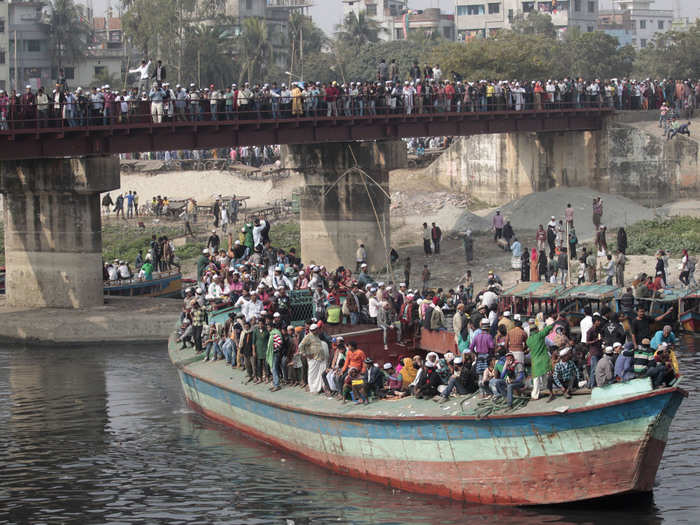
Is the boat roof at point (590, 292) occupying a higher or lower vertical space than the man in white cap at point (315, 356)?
lower

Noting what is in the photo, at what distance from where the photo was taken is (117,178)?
4650 cm

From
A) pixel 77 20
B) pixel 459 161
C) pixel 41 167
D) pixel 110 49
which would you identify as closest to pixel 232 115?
pixel 41 167

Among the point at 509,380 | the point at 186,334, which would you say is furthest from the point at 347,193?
the point at 509,380

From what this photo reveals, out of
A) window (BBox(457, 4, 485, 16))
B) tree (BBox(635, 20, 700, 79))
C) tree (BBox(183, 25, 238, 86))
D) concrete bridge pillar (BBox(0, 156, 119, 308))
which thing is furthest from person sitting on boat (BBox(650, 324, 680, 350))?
window (BBox(457, 4, 485, 16))

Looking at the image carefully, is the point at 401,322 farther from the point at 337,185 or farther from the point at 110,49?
the point at 110,49

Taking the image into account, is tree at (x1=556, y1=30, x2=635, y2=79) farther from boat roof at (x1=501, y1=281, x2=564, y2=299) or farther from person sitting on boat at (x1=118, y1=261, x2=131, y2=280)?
boat roof at (x1=501, y1=281, x2=564, y2=299)

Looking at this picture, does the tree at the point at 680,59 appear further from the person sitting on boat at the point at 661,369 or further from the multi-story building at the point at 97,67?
the person sitting on boat at the point at 661,369

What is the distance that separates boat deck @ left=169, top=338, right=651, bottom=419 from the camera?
69.4 ft

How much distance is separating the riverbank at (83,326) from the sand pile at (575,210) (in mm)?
20897

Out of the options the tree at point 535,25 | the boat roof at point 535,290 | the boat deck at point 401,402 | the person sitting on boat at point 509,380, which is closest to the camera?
the boat deck at point 401,402

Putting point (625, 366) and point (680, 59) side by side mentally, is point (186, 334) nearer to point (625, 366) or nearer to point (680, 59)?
point (625, 366)

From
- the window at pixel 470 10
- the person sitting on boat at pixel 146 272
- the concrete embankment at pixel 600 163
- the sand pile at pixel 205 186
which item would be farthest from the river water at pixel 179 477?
the window at pixel 470 10

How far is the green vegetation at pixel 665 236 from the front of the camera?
51719 millimetres

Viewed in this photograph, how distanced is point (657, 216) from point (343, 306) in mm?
31137
